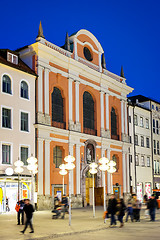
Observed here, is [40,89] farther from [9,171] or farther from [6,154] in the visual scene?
[9,171]

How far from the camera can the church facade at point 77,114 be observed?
40000 millimetres

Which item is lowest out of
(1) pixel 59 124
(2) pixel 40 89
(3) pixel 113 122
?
(1) pixel 59 124

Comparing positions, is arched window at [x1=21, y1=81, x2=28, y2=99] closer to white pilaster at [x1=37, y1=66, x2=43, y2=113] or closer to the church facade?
the church facade

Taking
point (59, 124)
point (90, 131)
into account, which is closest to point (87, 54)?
point (90, 131)

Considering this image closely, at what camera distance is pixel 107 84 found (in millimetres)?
51406

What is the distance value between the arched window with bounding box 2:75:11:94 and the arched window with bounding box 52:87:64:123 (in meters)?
6.82

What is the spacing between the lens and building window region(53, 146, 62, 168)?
4169 centimetres

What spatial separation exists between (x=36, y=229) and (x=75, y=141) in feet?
77.5

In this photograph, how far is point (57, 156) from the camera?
138 feet

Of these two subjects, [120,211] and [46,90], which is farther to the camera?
[46,90]

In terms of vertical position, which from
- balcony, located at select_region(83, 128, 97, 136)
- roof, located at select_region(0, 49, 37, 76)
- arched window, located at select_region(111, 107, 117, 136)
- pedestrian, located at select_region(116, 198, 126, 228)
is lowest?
pedestrian, located at select_region(116, 198, 126, 228)

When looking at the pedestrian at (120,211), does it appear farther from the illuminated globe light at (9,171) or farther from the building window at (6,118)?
the building window at (6,118)

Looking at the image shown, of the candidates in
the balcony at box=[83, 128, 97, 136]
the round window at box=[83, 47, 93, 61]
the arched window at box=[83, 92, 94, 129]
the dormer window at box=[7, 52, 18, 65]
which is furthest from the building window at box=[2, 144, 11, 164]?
the round window at box=[83, 47, 93, 61]

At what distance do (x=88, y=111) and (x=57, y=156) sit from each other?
8236mm
